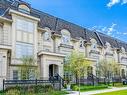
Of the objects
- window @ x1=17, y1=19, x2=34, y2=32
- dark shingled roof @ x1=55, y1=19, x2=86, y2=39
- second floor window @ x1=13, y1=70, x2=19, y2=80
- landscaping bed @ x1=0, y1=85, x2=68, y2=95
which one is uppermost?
dark shingled roof @ x1=55, y1=19, x2=86, y2=39

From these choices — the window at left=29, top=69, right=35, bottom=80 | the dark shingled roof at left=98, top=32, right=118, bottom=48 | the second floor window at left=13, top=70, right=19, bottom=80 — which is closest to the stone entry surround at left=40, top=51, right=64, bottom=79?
the window at left=29, top=69, right=35, bottom=80

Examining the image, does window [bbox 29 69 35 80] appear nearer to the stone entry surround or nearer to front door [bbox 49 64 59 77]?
the stone entry surround

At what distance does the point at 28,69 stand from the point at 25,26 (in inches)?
253

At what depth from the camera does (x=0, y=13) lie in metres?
30.0

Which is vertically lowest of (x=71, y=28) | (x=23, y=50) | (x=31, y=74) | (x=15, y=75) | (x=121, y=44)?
(x=15, y=75)

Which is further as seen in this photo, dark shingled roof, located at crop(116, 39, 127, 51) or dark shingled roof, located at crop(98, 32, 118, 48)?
dark shingled roof, located at crop(116, 39, 127, 51)

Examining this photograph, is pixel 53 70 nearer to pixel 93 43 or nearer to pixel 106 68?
pixel 106 68

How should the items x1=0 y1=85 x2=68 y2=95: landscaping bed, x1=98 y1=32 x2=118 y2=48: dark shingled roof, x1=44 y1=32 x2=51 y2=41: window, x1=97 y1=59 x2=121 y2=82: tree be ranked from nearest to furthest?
x1=0 y1=85 x2=68 y2=95: landscaping bed, x1=44 y1=32 x2=51 y2=41: window, x1=97 y1=59 x2=121 y2=82: tree, x1=98 y1=32 x2=118 y2=48: dark shingled roof

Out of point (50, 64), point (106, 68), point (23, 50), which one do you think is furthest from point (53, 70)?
point (106, 68)

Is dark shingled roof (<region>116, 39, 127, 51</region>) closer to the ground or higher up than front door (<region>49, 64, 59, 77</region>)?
higher up

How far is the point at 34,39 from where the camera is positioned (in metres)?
33.0

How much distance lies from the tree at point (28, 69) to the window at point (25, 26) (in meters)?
4.14

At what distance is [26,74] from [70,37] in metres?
15.0

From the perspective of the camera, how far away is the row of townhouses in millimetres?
29828
